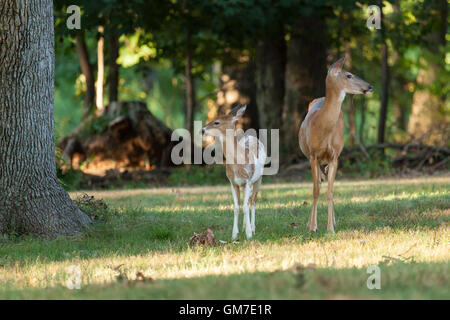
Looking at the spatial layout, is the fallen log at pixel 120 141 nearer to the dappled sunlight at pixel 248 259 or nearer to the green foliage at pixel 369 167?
the green foliage at pixel 369 167

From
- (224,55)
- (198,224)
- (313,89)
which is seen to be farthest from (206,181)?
(198,224)

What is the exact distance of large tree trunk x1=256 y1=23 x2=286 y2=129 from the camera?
21328 millimetres

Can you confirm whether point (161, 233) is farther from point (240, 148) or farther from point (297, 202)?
→ point (297, 202)

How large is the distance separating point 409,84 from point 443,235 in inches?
955

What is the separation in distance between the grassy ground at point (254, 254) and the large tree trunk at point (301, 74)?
7155 millimetres

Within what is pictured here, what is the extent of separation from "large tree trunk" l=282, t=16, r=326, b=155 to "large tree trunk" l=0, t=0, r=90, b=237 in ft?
37.8

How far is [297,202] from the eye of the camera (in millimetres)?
13016

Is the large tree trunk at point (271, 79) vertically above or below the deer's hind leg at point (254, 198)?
above

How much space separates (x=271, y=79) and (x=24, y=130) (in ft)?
40.9

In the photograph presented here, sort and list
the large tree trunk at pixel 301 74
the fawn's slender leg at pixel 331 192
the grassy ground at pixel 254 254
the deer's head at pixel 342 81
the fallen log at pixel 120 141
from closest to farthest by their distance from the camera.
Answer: the grassy ground at pixel 254 254, the deer's head at pixel 342 81, the fawn's slender leg at pixel 331 192, the large tree trunk at pixel 301 74, the fallen log at pixel 120 141

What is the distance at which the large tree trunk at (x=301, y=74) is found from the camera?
20.5 meters

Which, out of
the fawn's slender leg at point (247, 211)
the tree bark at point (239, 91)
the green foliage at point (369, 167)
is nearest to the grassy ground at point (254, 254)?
the fawn's slender leg at point (247, 211)

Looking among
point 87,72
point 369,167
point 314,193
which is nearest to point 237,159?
point 314,193

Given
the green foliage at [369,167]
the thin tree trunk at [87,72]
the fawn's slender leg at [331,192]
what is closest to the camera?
the fawn's slender leg at [331,192]
